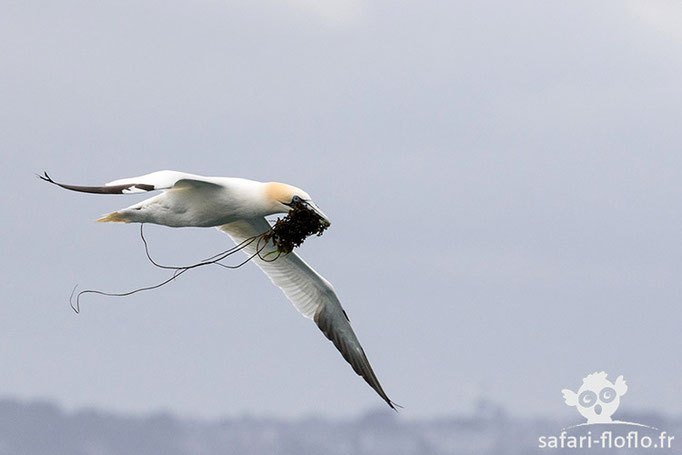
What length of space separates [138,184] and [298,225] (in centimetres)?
324

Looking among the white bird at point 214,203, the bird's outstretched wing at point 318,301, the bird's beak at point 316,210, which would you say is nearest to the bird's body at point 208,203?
the white bird at point 214,203

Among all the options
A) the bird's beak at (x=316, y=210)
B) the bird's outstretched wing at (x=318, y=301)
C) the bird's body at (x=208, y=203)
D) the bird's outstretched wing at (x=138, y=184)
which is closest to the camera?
the bird's outstretched wing at (x=138, y=184)

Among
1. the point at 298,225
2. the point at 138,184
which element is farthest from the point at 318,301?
the point at 138,184

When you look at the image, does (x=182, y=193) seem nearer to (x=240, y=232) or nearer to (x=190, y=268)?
(x=190, y=268)

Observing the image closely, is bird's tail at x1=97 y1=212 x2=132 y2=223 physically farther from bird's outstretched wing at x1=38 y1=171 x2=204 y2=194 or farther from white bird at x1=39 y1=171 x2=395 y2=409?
bird's outstretched wing at x1=38 y1=171 x2=204 y2=194

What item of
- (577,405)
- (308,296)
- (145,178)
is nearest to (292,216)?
(145,178)

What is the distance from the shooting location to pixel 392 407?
28.1 meters

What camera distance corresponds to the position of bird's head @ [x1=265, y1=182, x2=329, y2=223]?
24.0 meters

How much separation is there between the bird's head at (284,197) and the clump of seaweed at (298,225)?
61mm

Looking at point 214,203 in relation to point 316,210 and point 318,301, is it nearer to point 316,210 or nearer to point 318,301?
point 316,210

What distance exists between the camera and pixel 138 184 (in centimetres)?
2239

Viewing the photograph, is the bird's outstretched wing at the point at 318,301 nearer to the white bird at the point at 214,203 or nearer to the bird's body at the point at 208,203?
the white bird at the point at 214,203

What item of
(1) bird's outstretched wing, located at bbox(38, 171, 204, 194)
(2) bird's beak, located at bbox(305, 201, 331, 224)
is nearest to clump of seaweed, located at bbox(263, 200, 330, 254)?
(2) bird's beak, located at bbox(305, 201, 331, 224)

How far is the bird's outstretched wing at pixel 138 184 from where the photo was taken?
22.0 m
